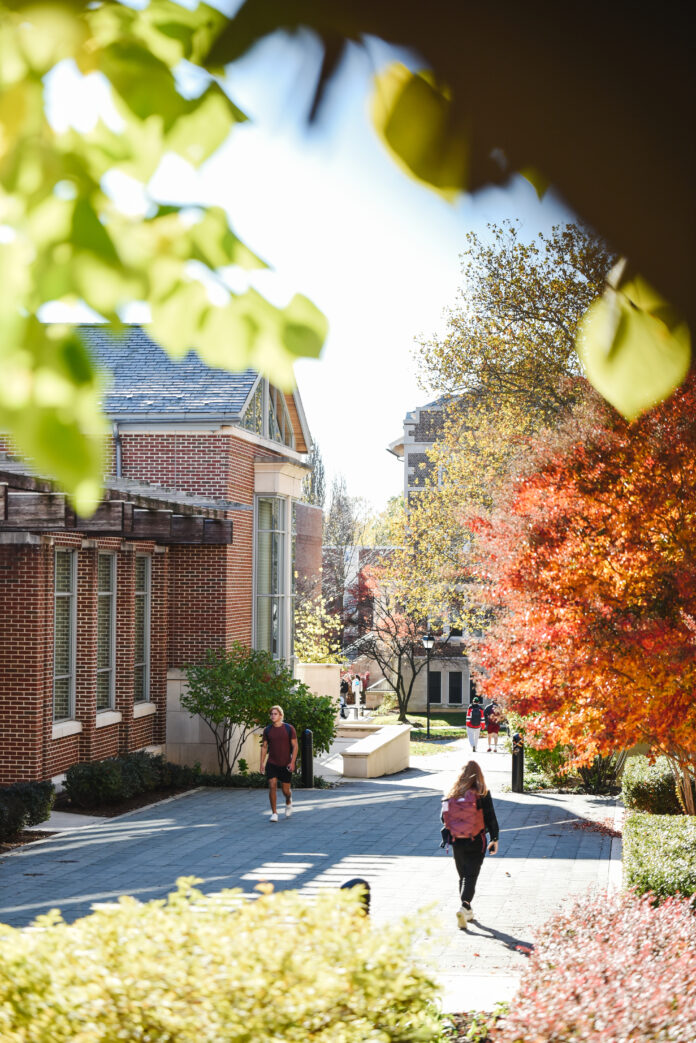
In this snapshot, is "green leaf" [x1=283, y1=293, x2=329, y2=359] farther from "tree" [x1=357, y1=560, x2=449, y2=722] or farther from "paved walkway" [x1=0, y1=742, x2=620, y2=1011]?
"tree" [x1=357, y1=560, x2=449, y2=722]

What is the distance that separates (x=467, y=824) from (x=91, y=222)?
8.85 m

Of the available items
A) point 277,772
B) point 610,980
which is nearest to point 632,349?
point 610,980

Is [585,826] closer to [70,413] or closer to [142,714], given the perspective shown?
[142,714]

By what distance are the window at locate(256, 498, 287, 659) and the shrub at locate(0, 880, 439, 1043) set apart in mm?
17558

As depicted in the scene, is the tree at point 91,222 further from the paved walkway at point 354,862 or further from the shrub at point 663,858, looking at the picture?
the shrub at point 663,858

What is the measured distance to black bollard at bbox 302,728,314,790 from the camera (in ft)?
61.7

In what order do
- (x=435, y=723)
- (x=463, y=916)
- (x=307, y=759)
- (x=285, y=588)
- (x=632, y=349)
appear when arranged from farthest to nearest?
1. (x=435, y=723)
2. (x=285, y=588)
3. (x=307, y=759)
4. (x=463, y=916)
5. (x=632, y=349)

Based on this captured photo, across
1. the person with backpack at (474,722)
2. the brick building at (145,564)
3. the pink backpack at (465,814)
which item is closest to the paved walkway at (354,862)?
the pink backpack at (465,814)

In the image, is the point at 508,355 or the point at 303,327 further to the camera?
the point at 508,355

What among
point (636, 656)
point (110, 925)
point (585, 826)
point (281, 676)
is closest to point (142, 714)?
point (281, 676)

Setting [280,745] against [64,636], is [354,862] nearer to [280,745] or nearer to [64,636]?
[280,745]

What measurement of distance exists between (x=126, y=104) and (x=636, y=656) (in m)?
9.71

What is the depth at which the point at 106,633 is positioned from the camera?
18531 mm

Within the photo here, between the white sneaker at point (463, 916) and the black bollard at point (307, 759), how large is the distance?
908 cm
